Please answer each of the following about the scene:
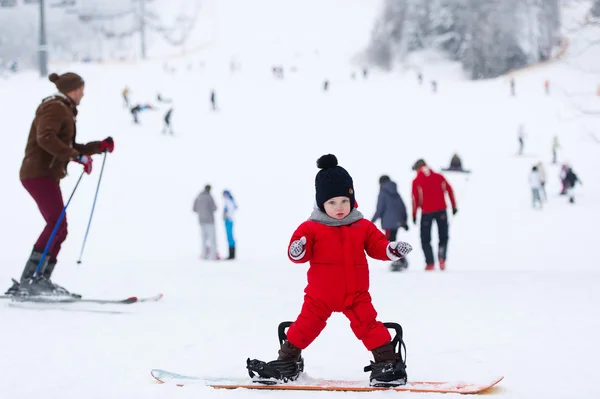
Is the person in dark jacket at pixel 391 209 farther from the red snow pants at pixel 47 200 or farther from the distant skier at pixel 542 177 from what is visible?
the distant skier at pixel 542 177

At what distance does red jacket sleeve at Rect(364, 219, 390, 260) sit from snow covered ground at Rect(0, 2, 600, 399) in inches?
26.4

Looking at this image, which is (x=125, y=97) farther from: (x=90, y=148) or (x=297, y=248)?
(x=297, y=248)

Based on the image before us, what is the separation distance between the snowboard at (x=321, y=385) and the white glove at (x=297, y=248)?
0.59m

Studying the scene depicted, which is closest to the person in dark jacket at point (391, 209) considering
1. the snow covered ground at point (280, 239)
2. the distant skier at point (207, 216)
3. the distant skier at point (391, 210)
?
the distant skier at point (391, 210)

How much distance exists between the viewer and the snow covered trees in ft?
185

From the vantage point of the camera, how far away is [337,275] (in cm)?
289

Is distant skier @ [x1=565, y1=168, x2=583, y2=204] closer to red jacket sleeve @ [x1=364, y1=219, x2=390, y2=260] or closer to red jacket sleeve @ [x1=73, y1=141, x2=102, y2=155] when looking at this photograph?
red jacket sleeve @ [x1=73, y1=141, x2=102, y2=155]

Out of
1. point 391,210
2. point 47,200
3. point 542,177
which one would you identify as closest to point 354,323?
point 47,200

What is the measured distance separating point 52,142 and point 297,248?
8.92 ft

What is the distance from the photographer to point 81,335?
4152mm

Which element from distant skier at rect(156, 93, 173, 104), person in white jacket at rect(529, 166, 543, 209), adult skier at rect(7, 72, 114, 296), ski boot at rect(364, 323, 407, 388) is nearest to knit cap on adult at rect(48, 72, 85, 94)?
adult skier at rect(7, 72, 114, 296)

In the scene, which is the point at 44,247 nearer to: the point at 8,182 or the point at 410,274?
the point at 410,274

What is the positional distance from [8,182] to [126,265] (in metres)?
12.5

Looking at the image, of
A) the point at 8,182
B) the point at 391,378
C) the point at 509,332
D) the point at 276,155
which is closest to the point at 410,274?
the point at 509,332
